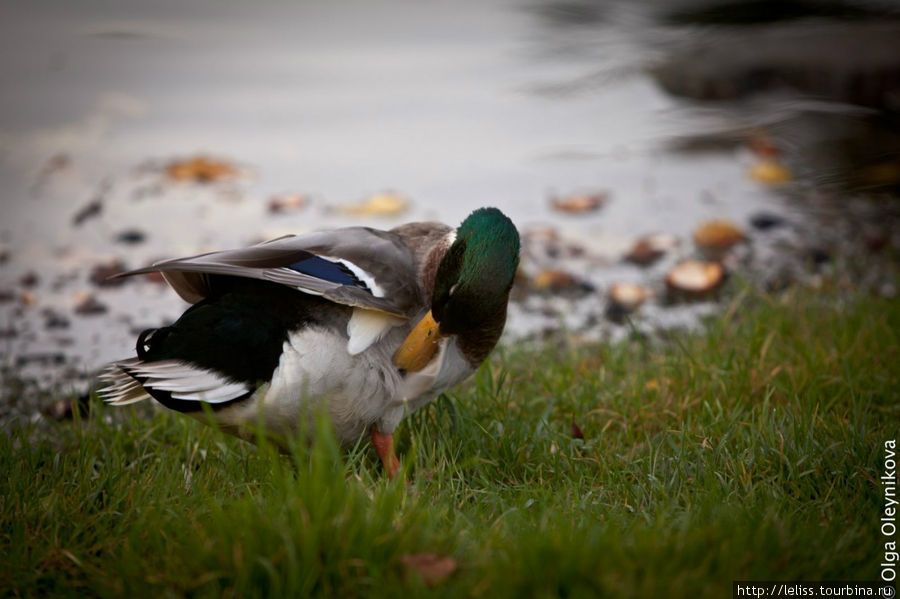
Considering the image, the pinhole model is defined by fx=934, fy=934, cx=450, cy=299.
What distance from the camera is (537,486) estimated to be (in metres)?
2.37

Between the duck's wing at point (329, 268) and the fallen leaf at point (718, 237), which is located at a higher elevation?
the duck's wing at point (329, 268)

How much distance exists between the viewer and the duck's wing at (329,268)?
2.21 m

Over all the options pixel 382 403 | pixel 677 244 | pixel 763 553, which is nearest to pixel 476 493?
pixel 382 403

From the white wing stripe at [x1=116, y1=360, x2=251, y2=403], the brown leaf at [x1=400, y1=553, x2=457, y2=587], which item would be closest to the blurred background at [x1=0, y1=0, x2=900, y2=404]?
the white wing stripe at [x1=116, y1=360, x2=251, y2=403]

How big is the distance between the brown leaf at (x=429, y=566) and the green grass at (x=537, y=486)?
0.02 meters

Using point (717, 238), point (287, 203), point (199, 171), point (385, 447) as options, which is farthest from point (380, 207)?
point (385, 447)

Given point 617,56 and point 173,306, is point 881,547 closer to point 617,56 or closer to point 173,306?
point 173,306

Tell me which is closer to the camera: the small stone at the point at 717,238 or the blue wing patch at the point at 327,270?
the blue wing patch at the point at 327,270

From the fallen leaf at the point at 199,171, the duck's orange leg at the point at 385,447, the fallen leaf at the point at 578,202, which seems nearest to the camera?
the duck's orange leg at the point at 385,447

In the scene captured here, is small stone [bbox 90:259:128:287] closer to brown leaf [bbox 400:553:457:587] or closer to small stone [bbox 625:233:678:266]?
small stone [bbox 625:233:678:266]

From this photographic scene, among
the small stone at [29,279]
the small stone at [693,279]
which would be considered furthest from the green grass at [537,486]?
the small stone at [29,279]

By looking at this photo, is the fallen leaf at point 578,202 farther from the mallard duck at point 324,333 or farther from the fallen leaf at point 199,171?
the mallard duck at point 324,333

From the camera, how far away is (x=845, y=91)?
5.80 metres

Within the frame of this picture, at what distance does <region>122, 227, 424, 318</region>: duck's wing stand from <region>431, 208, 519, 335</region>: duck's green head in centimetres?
13
